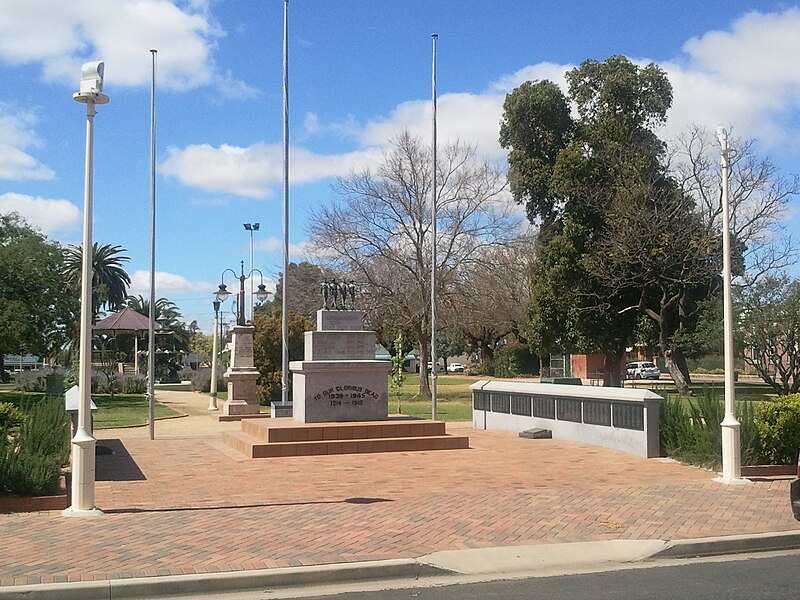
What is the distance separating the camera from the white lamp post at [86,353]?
10.4 metres

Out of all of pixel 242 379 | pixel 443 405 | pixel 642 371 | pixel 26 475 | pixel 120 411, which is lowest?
pixel 120 411

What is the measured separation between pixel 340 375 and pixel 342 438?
161 cm

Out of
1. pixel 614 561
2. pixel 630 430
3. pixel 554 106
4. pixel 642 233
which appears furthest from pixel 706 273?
pixel 614 561

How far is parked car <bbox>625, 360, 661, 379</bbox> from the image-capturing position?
67.5 meters

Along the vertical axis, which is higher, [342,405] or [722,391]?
[722,391]

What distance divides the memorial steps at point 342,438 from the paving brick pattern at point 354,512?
0.78m

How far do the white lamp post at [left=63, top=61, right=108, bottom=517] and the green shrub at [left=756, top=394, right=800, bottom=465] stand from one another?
413 inches

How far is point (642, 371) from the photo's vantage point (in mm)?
70625

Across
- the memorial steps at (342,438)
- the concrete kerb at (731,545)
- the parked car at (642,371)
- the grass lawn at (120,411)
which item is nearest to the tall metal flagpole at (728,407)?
the concrete kerb at (731,545)

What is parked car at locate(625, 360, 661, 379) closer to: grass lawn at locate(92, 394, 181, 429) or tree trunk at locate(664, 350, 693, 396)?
tree trunk at locate(664, 350, 693, 396)

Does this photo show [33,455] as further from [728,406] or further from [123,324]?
[123,324]

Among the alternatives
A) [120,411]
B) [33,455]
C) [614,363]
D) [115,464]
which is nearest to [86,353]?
[33,455]

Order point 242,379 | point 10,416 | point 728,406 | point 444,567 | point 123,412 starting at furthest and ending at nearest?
point 123,412, point 242,379, point 728,406, point 10,416, point 444,567

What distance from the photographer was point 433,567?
8109 millimetres
